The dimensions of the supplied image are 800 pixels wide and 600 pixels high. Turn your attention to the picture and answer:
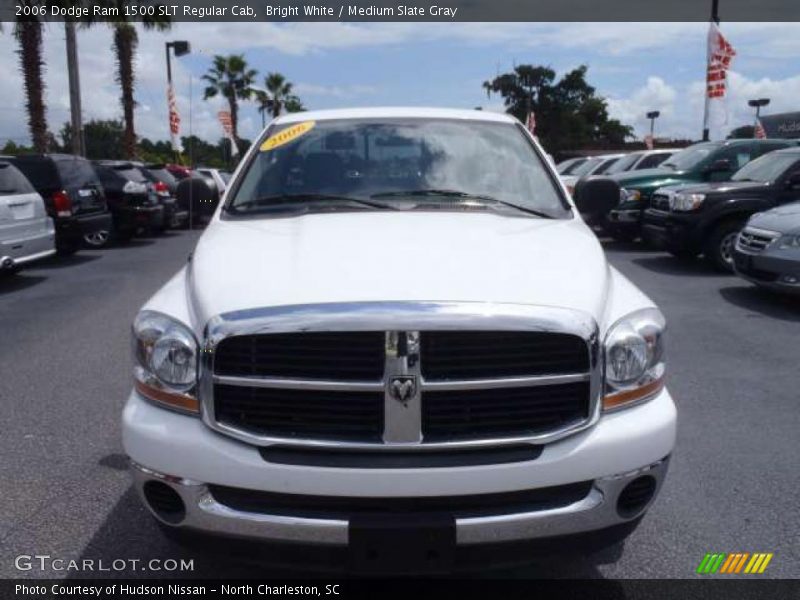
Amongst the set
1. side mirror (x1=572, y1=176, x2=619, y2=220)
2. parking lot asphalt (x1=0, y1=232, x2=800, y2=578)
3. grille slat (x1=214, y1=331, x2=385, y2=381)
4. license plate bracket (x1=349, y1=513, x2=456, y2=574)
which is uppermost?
side mirror (x1=572, y1=176, x2=619, y2=220)

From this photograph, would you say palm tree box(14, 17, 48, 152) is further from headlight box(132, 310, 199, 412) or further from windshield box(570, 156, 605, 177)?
headlight box(132, 310, 199, 412)

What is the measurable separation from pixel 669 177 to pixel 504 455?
1195 centimetres

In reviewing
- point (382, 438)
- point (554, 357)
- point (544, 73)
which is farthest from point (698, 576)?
point (544, 73)

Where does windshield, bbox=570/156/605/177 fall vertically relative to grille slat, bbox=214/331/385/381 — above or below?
below

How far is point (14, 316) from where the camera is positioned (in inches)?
329

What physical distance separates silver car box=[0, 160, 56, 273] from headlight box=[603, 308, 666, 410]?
28.9 feet

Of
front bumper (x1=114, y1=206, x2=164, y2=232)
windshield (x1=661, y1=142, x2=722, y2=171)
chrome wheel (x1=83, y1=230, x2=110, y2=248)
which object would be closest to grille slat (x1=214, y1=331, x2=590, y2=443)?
chrome wheel (x1=83, y1=230, x2=110, y2=248)

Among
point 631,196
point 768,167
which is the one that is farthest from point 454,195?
point 631,196

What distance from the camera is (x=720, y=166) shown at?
42.5 feet

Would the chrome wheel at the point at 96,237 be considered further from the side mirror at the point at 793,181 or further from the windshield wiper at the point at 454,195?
the side mirror at the point at 793,181

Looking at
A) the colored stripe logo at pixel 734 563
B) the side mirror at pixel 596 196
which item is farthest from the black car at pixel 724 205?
the colored stripe logo at pixel 734 563

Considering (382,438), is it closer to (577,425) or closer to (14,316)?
(577,425)

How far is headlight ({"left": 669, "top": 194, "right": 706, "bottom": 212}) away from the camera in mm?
10805

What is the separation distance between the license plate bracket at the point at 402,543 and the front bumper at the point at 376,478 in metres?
0.04
